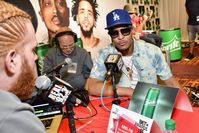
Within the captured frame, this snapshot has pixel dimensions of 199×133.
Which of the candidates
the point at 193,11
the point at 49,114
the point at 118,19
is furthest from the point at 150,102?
the point at 193,11

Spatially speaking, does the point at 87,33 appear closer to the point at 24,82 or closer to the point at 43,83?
the point at 43,83

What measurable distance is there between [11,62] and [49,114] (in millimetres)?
664

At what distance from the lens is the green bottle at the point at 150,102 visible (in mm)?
933

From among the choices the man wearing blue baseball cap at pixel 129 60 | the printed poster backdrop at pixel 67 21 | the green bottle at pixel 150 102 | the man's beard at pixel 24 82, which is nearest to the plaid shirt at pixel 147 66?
the man wearing blue baseball cap at pixel 129 60

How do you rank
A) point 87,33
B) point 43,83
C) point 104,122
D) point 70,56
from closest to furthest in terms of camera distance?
point 43,83, point 104,122, point 70,56, point 87,33

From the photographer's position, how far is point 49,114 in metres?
1.15

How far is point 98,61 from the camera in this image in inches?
65.7

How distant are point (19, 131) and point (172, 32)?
15.0 feet

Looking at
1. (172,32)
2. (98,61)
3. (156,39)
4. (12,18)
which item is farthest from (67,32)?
(172,32)

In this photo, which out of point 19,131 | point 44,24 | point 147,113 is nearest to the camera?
point 19,131

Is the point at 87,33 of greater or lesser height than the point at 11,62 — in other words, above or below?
above

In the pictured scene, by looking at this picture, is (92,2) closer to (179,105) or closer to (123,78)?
(123,78)

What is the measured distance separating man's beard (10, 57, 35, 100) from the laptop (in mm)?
512

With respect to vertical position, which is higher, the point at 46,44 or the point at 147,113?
the point at 46,44
